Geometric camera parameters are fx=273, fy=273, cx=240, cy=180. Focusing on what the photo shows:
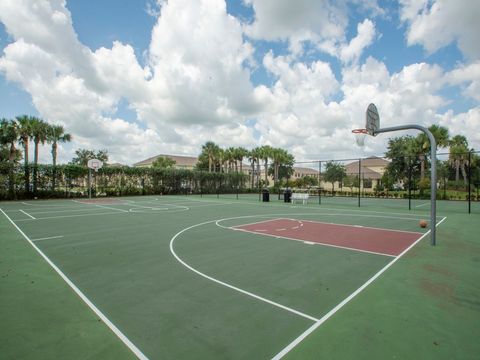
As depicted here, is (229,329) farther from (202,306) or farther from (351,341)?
(351,341)

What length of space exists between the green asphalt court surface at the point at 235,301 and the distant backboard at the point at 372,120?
415 centimetres

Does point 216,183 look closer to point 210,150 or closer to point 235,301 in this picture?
point 210,150

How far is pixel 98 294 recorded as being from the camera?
Result: 180 inches

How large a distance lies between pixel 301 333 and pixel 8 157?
1210 inches

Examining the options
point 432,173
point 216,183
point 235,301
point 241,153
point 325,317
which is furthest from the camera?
point 241,153

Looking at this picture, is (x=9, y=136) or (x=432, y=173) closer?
(x=432, y=173)

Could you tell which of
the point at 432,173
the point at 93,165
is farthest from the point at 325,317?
the point at 93,165

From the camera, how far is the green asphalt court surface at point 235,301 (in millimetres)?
3125

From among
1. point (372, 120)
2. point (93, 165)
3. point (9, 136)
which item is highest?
point (9, 136)

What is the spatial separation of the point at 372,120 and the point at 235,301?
27.8ft

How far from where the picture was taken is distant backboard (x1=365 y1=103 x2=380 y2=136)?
31.6 feet

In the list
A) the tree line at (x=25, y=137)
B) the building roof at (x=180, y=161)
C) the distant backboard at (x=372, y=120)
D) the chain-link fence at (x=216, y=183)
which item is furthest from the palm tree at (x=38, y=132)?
the building roof at (x=180, y=161)

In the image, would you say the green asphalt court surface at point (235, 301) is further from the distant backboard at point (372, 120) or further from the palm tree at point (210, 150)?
the palm tree at point (210, 150)

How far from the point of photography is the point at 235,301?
14.0ft
